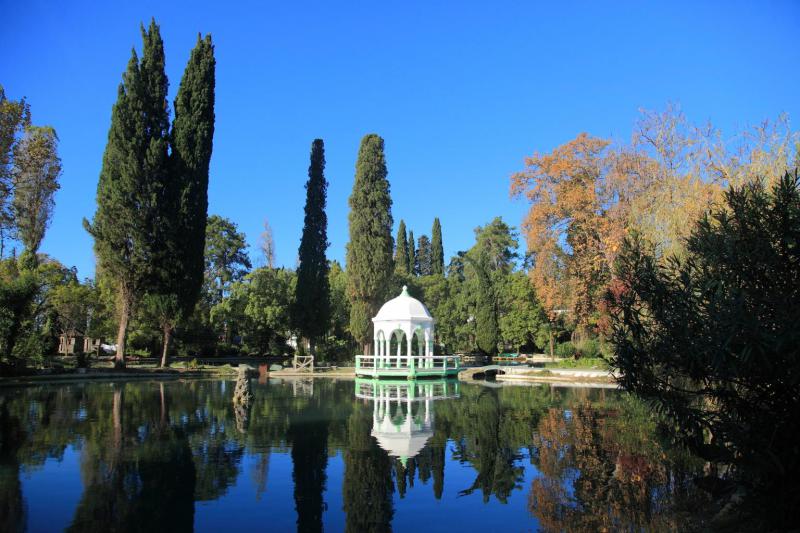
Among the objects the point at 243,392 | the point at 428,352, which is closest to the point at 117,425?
the point at 243,392

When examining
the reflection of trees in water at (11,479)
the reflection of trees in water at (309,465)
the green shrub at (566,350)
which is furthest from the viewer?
the green shrub at (566,350)

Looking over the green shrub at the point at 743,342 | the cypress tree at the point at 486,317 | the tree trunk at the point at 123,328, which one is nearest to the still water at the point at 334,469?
the green shrub at the point at 743,342

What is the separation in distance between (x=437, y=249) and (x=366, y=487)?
48610mm

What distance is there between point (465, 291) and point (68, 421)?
1212 inches

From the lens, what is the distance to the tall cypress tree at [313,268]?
33.5m

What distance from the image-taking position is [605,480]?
25.1ft

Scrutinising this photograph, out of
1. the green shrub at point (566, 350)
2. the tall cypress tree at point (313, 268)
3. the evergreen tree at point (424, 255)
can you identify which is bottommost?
the green shrub at point (566, 350)

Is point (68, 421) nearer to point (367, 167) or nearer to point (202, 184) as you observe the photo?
point (202, 184)

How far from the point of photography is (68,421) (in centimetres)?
1220

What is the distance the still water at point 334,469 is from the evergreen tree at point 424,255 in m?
47.5

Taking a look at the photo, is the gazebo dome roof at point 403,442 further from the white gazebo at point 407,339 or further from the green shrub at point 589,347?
the green shrub at point 589,347

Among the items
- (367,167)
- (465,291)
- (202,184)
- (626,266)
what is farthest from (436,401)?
(465,291)

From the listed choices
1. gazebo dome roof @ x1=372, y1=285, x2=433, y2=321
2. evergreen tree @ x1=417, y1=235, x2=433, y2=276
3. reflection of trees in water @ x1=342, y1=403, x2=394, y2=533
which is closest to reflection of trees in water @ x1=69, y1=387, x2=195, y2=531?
reflection of trees in water @ x1=342, y1=403, x2=394, y2=533

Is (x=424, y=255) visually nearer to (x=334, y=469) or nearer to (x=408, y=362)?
(x=408, y=362)
